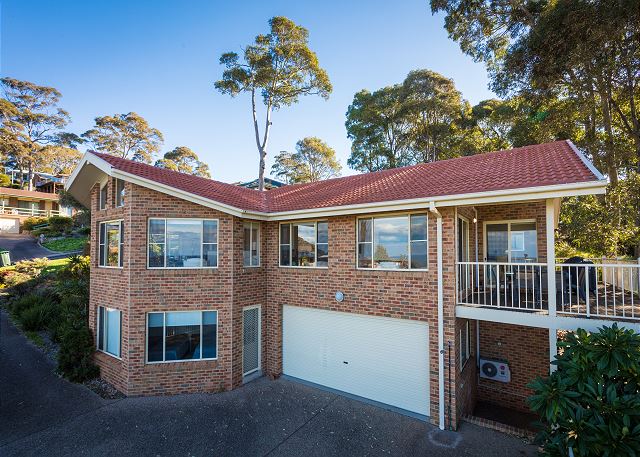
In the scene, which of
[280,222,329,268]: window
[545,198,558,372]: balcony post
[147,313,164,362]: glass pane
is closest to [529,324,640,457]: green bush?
[545,198,558,372]: balcony post

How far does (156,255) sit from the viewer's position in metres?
9.00

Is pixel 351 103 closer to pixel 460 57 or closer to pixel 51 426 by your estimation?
pixel 460 57

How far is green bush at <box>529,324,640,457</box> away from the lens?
14.4 ft

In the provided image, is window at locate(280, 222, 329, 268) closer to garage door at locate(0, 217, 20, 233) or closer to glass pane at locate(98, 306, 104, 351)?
glass pane at locate(98, 306, 104, 351)

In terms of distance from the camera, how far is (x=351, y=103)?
1070 inches

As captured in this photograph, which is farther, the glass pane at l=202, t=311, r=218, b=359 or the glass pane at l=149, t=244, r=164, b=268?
the glass pane at l=202, t=311, r=218, b=359

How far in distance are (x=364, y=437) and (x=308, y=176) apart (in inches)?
1139

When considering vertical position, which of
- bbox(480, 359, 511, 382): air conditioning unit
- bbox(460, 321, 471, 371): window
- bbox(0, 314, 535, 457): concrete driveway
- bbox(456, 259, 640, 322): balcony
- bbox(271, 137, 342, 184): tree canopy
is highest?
bbox(271, 137, 342, 184): tree canopy

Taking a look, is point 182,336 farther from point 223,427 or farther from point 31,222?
point 31,222

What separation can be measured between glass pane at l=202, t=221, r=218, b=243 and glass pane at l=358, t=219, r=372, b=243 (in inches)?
164

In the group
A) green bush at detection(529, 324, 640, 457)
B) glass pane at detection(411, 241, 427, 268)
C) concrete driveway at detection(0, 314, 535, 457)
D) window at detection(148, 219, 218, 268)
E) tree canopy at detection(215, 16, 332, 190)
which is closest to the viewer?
green bush at detection(529, 324, 640, 457)

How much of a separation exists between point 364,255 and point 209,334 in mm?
5005

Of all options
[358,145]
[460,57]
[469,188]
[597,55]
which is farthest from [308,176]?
[469,188]

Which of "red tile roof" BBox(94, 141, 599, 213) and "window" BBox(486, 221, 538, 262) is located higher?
"red tile roof" BBox(94, 141, 599, 213)
